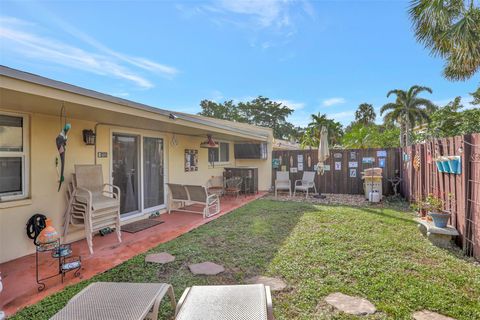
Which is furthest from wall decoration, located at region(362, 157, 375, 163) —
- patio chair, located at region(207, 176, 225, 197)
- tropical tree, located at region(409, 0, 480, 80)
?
patio chair, located at region(207, 176, 225, 197)

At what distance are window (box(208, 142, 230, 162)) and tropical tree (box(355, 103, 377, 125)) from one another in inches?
1138

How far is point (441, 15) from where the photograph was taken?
20.3 ft

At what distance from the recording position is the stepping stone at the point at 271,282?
117 inches

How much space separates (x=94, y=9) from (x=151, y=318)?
5992mm

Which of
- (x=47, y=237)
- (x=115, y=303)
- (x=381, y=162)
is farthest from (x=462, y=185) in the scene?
(x=381, y=162)

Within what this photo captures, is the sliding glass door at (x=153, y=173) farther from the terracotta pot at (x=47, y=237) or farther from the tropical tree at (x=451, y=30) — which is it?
the tropical tree at (x=451, y=30)

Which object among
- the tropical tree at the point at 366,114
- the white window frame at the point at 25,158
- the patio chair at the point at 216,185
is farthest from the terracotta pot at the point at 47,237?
the tropical tree at the point at 366,114

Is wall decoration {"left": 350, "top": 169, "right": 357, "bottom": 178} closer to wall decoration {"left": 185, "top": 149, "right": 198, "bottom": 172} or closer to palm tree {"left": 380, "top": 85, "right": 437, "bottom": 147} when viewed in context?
wall decoration {"left": 185, "top": 149, "right": 198, "bottom": 172}

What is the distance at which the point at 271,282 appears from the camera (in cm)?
309

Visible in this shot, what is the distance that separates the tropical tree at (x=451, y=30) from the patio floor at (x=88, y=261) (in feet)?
23.4

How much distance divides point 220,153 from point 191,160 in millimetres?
2421

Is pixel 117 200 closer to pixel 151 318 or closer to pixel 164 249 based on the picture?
pixel 164 249

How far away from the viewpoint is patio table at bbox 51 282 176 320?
1.79 metres

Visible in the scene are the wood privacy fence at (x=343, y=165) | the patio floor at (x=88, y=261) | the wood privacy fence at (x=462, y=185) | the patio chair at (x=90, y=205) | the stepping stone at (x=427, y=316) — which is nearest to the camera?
the stepping stone at (x=427, y=316)
